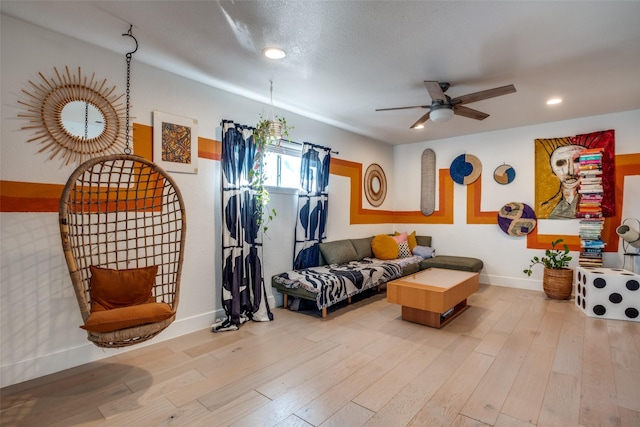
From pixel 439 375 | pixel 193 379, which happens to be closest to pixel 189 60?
pixel 193 379

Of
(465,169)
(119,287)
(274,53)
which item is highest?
(274,53)

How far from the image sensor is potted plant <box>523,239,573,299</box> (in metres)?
4.12

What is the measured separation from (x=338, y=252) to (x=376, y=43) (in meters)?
2.81

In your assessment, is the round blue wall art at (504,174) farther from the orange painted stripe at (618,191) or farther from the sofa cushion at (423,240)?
the sofa cushion at (423,240)

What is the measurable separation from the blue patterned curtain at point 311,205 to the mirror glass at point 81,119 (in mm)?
2278

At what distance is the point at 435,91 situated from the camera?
290cm

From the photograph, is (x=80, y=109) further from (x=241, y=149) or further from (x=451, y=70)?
(x=451, y=70)

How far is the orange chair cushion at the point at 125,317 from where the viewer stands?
1873 mm

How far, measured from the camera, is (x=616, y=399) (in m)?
1.96

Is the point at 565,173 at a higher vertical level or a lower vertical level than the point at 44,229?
higher

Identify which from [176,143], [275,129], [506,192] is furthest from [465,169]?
[176,143]

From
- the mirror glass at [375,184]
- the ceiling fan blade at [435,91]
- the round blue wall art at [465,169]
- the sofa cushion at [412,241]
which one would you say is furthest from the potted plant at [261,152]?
the round blue wall art at [465,169]

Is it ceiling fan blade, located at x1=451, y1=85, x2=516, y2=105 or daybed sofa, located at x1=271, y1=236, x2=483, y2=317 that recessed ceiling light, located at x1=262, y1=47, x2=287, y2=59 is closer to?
ceiling fan blade, located at x1=451, y1=85, x2=516, y2=105

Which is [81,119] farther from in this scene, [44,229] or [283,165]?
[283,165]
